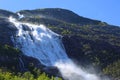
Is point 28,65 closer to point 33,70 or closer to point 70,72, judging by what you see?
point 33,70

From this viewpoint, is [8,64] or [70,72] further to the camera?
[70,72]

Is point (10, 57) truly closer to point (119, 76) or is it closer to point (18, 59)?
point (18, 59)

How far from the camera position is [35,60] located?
645ft

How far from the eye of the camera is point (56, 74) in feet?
602

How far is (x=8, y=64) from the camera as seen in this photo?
605 ft

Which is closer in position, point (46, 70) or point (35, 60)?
point (46, 70)

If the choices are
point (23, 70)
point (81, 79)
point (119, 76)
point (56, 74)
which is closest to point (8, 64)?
point (23, 70)

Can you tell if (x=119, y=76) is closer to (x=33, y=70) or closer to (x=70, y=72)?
(x=70, y=72)

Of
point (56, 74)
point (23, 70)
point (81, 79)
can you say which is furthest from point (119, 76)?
point (23, 70)

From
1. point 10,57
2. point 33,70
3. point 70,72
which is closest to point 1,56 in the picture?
point 10,57

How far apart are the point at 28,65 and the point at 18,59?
6514 millimetres

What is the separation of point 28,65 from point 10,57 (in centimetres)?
958

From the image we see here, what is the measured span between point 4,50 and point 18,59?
9.43 metres

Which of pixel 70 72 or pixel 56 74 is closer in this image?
pixel 56 74
